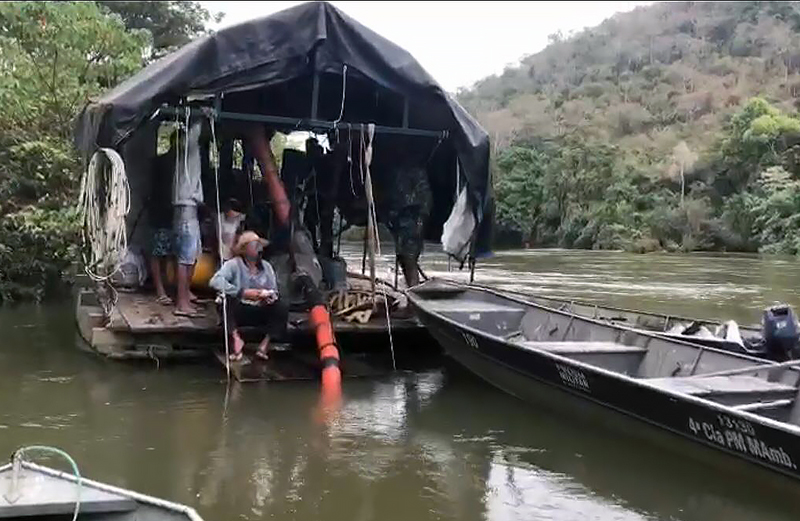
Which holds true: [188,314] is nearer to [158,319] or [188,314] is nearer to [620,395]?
[158,319]

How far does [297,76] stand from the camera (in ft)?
30.0

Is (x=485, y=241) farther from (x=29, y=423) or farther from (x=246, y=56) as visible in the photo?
(x=29, y=423)

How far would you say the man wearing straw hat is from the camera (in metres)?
8.18

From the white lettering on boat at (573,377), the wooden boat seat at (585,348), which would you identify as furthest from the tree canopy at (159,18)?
the white lettering on boat at (573,377)

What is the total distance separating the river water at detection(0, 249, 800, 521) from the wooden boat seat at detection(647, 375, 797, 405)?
38cm

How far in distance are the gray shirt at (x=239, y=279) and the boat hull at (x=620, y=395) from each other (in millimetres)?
1628

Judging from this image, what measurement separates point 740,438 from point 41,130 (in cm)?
1228

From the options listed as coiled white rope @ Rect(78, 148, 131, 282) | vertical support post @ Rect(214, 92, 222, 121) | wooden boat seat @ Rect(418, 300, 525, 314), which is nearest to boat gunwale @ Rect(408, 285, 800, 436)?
wooden boat seat @ Rect(418, 300, 525, 314)

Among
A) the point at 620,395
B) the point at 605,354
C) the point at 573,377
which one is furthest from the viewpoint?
the point at 605,354

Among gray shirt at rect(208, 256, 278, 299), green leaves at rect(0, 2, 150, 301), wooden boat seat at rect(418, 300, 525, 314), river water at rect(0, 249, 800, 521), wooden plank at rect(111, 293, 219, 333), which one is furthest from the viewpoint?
green leaves at rect(0, 2, 150, 301)

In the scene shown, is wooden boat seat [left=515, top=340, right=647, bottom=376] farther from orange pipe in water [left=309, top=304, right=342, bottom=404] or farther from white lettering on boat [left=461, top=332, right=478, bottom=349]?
orange pipe in water [left=309, top=304, right=342, bottom=404]

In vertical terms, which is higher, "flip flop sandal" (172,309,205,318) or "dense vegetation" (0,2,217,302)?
"dense vegetation" (0,2,217,302)

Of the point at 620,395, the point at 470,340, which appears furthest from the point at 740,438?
the point at 470,340

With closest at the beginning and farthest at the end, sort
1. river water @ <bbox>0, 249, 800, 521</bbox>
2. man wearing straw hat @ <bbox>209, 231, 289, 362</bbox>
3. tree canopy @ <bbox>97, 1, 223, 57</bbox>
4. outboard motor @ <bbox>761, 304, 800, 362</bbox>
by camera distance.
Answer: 1. river water @ <bbox>0, 249, 800, 521</bbox>
2. outboard motor @ <bbox>761, 304, 800, 362</bbox>
3. man wearing straw hat @ <bbox>209, 231, 289, 362</bbox>
4. tree canopy @ <bbox>97, 1, 223, 57</bbox>
